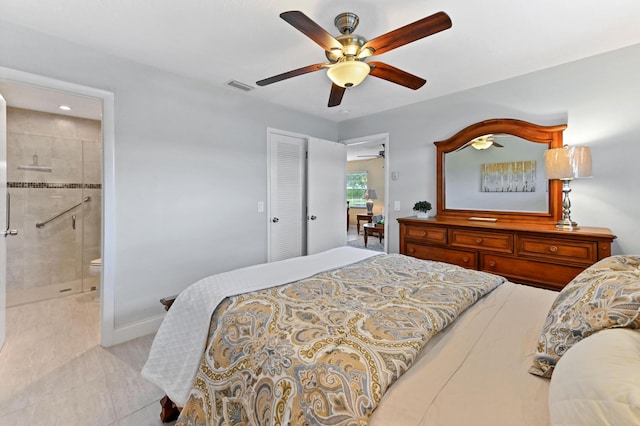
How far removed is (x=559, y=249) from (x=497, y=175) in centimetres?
101

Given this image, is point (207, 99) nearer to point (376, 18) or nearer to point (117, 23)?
point (117, 23)

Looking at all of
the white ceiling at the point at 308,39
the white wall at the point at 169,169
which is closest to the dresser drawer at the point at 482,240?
the white ceiling at the point at 308,39

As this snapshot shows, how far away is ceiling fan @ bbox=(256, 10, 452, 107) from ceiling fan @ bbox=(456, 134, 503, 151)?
1.33 m

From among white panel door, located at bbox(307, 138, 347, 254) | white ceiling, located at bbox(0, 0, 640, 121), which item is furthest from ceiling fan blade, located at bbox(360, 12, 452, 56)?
white panel door, located at bbox(307, 138, 347, 254)

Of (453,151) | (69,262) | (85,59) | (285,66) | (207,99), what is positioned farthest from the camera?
(69,262)

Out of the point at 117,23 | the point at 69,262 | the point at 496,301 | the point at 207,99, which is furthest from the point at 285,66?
the point at 69,262

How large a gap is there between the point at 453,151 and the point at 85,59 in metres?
3.52

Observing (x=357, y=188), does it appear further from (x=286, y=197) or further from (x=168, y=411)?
(x=168, y=411)

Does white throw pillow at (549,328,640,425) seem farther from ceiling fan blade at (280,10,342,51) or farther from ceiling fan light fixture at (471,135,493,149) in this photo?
ceiling fan light fixture at (471,135,493,149)

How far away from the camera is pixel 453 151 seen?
3266 millimetres

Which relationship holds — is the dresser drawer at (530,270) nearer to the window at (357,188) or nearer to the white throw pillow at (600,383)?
the white throw pillow at (600,383)

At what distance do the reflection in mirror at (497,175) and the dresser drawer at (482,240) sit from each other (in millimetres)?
559

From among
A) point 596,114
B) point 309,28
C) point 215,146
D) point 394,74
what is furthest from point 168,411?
point 596,114

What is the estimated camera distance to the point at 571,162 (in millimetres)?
2350
